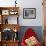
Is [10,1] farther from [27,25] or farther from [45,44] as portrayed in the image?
[45,44]

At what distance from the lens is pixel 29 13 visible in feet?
19.3

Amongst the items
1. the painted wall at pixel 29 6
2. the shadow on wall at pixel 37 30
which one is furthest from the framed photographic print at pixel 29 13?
the shadow on wall at pixel 37 30

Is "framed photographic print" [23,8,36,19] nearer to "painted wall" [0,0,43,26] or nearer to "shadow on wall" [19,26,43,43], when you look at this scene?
"painted wall" [0,0,43,26]

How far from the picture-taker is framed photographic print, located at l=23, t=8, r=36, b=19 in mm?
5848

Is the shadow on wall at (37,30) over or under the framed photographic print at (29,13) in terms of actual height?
under

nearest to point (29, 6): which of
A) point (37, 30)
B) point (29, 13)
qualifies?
point (29, 13)

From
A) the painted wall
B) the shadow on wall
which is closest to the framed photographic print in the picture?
the painted wall

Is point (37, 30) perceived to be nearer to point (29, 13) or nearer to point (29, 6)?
point (29, 13)

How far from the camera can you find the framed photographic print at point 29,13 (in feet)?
19.2

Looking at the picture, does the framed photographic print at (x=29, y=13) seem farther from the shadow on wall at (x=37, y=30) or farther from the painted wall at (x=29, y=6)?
the shadow on wall at (x=37, y=30)

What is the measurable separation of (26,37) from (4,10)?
4.25ft

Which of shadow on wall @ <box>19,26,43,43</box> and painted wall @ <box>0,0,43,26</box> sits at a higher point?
painted wall @ <box>0,0,43,26</box>

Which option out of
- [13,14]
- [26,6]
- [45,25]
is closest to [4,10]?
[13,14]

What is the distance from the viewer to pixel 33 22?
5.84m
